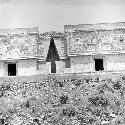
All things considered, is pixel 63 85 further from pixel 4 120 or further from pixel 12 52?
pixel 12 52

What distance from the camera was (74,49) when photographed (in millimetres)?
28391

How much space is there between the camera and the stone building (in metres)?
28.4

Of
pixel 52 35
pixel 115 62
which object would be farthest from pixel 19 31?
pixel 115 62

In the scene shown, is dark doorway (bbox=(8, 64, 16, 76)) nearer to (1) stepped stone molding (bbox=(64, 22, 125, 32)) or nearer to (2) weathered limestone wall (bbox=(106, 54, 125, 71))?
(1) stepped stone molding (bbox=(64, 22, 125, 32))

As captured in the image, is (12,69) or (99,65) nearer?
(99,65)

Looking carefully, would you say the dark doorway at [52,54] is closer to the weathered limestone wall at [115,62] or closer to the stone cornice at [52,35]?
the stone cornice at [52,35]

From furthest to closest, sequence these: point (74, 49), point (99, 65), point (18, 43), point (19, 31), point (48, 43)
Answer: point (99, 65), point (48, 43), point (19, 31), point (18, 43), point (74, 49)

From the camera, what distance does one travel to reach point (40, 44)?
29.7 metres

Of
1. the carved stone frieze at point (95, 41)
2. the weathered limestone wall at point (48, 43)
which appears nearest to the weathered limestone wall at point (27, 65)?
the weathered limestone wall at point (48, 43)

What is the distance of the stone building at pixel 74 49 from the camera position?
2836 cm

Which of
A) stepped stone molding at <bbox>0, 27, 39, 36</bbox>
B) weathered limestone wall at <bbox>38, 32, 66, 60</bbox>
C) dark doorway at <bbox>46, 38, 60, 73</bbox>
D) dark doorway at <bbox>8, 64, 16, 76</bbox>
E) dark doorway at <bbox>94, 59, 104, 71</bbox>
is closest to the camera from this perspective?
stepped stone molding at <bbox>0, 27, 39, 36</bbox>

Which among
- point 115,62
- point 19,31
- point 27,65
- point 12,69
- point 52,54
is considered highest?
point 19,31

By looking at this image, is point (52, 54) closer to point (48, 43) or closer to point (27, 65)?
point (48, 43)

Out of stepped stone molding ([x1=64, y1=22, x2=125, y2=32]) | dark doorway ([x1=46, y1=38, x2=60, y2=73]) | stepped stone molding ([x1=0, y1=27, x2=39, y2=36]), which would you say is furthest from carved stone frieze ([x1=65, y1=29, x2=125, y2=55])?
stepped stone molding ([x1=0, y1=27, x2=39, y2=36])
